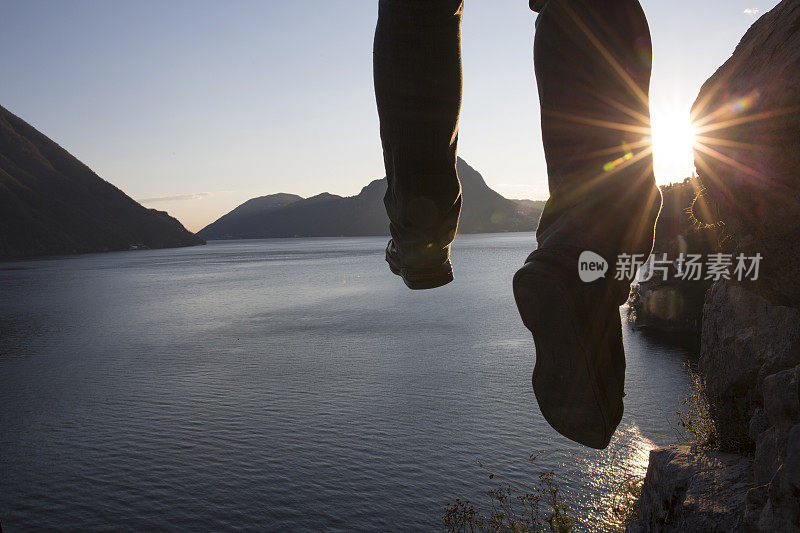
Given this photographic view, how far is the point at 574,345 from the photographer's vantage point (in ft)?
2.35

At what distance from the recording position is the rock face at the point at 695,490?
6.39 meters

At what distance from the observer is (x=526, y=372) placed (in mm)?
26703

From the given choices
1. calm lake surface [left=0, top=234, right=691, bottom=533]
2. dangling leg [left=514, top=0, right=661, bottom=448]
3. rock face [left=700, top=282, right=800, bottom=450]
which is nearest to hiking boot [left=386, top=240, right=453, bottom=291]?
dangling leg [left=514, top=0, right=661, bottom=448]

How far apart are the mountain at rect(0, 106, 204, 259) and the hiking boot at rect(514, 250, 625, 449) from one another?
14258 cm

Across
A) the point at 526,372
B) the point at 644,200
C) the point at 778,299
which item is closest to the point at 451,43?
the point at 644,200

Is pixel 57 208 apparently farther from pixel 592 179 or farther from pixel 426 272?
pixel 592 179

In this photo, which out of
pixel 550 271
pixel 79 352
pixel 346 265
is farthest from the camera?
pixel 346 265

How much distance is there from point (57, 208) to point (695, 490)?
5908 inches

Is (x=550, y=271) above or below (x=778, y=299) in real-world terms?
above

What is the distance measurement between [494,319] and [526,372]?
13567mm

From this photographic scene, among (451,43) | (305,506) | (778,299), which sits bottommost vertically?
(305,506)

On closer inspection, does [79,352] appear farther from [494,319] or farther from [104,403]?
[494,319]

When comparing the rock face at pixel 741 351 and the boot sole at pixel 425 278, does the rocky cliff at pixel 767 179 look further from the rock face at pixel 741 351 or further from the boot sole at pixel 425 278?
the boot sole at pixel 425 278

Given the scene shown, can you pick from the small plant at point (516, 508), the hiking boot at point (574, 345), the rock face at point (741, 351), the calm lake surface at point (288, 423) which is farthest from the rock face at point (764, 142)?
the calm lake surface at point (288, 423)
